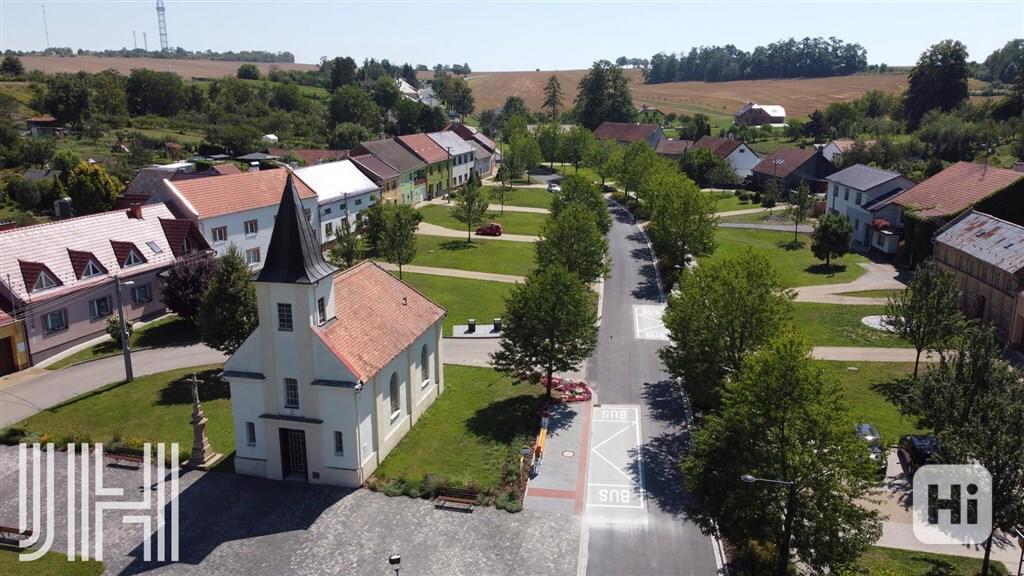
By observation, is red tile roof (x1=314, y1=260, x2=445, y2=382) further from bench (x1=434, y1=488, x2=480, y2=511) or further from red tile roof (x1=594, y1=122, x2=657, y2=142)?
red tile roof (x1=594, y1=122, x2=657, y2=142)

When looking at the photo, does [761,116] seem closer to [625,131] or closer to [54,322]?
[625,131]

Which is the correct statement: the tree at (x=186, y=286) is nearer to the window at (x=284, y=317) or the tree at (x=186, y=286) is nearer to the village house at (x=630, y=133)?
the window at (x=284, y=317)

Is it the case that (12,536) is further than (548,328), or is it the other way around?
(548,328)

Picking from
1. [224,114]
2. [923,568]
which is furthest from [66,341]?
[224,114]

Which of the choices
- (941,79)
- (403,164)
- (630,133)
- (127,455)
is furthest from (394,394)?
(941,79)

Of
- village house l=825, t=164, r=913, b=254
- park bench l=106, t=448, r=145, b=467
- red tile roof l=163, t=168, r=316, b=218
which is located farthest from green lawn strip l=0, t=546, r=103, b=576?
village house l=825, t=164, r=913, b=254

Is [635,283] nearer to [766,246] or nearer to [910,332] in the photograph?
[766,246]

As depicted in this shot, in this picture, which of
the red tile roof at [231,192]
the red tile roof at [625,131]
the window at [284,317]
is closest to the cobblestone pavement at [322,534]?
the window at [284,317]
